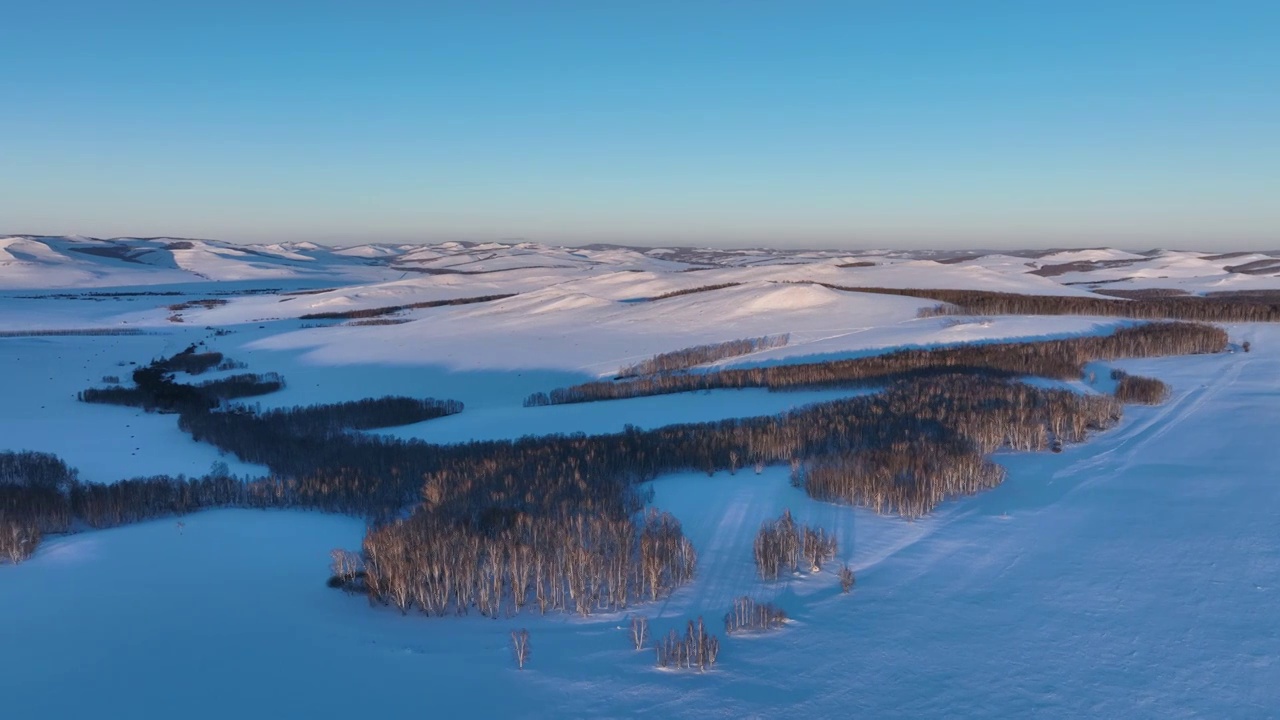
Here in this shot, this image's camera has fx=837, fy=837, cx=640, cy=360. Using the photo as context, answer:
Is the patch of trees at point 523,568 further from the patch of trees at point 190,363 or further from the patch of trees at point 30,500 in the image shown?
the patch of trees at point 190,363

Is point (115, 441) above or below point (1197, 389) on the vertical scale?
below

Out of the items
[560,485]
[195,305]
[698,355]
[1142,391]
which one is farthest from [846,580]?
[195,305]

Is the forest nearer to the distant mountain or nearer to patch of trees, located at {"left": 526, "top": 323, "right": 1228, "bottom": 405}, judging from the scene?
patch of trees, located at {"left": 526, "top": 323, "right": 1228, "bottom": 405}

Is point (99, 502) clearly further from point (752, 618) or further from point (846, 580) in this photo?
point (846, 580)

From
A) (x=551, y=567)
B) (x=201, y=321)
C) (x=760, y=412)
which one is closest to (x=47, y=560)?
(x=551, y=567)

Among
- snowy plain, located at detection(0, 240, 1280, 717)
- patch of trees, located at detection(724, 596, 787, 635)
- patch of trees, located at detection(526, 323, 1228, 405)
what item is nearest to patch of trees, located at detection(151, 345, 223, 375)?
patch of trees, located at detection(526, 323, 1228, 405)

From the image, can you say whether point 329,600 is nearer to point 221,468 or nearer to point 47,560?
point 47,560

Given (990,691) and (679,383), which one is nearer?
(990,691)
